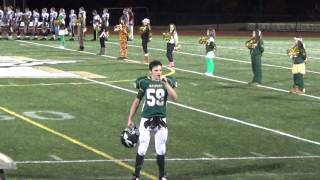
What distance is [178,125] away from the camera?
56.2 ft

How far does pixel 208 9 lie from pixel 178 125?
5783cm

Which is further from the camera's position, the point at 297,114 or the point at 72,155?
the point at 297,114

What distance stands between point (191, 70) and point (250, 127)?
41.1 feet

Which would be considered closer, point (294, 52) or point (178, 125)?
point (178, 125)

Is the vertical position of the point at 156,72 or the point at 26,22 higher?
the point at 156,72

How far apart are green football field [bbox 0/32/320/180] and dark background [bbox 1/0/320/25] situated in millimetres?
40066

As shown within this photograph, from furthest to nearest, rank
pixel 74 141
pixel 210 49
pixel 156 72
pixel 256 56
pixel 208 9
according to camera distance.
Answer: pixel 208 9 < pixel 210 49 < pixel 256 56 < pixel 74 141 < pixel 156 72

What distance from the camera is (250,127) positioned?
56.2 ft

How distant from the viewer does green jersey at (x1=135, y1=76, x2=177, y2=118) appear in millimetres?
11164

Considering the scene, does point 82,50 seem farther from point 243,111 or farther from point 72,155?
point 72,155

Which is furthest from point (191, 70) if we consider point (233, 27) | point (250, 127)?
point (233, 27)

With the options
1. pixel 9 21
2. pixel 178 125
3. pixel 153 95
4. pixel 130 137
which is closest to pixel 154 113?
pixel 153 95

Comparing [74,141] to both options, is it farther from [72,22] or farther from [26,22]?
[26,22]

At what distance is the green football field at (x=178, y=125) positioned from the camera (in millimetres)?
12703
